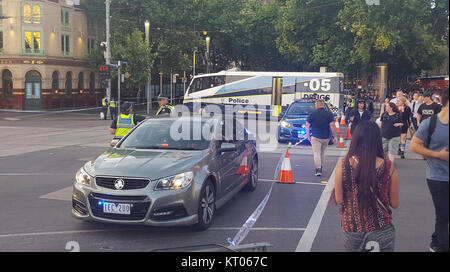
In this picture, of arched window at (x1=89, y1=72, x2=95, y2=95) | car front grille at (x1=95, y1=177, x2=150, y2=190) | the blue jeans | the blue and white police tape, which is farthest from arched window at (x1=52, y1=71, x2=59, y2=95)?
the blue jeans

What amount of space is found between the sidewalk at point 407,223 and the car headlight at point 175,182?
1817 mm

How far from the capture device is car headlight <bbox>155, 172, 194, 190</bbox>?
6.36m

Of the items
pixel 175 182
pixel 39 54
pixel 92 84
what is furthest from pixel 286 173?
pixel 92 84

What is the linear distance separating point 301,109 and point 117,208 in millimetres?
13868

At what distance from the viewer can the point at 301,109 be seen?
1930 centimetres

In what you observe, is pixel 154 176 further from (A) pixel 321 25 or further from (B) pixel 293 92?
(A) pixel 321 25

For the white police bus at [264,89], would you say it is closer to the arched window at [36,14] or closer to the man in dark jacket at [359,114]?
the arched window at [36,14]

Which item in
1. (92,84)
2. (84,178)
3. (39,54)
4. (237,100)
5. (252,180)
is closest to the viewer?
(84,178)

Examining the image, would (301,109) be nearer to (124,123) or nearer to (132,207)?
(124,123)

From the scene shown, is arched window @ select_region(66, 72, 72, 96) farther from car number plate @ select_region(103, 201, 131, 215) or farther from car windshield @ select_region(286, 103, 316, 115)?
car number plate @ select_region(103, 201, 131, 215)

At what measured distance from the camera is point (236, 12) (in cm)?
5416

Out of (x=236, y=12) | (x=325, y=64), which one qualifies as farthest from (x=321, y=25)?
(x=236, y=12)

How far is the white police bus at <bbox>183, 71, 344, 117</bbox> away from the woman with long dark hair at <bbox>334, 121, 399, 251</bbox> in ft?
90.3

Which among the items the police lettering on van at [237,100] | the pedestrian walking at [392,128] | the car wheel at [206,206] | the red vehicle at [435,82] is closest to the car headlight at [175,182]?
the car wheel at [206,206]
